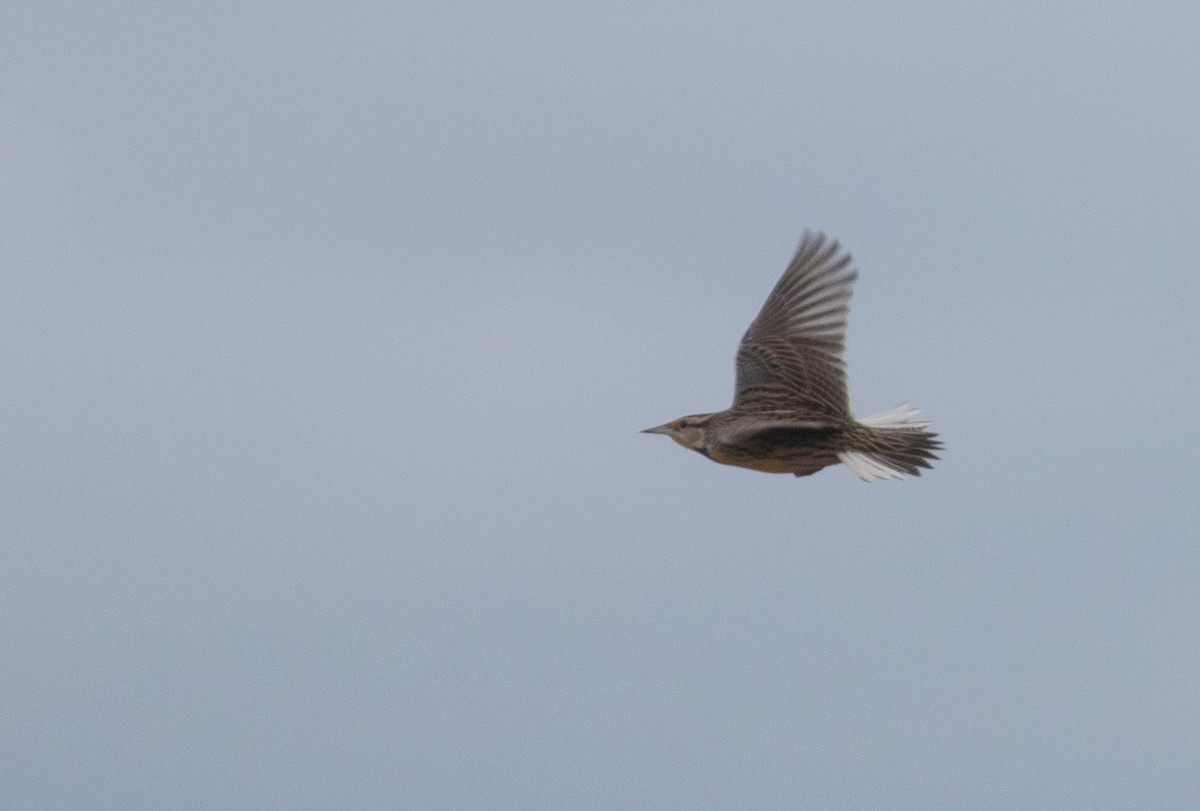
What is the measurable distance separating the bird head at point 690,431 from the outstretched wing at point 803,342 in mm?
406

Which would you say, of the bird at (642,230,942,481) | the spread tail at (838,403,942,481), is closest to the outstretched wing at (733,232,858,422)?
the bird at (642,230,942,481)

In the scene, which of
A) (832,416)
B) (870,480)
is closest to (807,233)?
(832,416)

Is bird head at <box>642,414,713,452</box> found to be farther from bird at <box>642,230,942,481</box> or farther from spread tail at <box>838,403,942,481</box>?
spread tail at <box>838,403,942,481</box>

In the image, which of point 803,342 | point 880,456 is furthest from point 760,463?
point 803,342

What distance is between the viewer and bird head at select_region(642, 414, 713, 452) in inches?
557

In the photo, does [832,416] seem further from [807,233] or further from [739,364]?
[807,233]

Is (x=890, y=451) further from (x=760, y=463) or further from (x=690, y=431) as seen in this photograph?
(x=690, y=431)

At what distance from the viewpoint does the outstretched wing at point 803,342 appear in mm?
14594

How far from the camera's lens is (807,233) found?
1608cm

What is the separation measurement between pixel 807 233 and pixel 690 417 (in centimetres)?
254

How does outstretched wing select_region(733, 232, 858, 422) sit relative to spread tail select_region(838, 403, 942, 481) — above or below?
above

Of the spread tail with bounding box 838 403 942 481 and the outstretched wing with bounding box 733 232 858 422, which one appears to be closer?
the spread tail with bounding box 838 403 942 481

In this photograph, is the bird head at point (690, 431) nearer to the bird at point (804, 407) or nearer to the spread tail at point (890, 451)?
the bird at point (804, 407)

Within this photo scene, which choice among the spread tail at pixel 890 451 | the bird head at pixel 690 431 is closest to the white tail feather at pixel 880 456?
the spread tail at pixel 890 451
